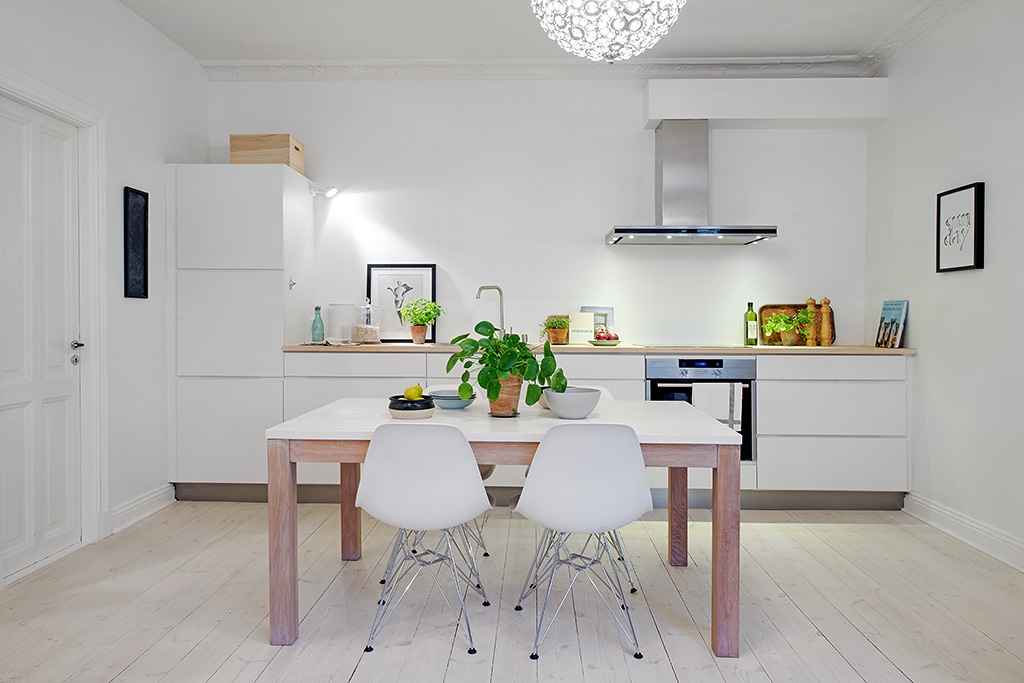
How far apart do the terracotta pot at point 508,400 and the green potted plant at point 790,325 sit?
2.50 meters

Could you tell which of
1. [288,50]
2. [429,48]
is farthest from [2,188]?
[429,48]

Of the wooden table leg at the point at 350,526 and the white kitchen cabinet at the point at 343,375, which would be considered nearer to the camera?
the wooden table leg at the point at 350,526

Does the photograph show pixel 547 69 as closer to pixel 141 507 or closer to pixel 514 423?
pixel 514 423

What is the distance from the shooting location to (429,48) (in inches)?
170

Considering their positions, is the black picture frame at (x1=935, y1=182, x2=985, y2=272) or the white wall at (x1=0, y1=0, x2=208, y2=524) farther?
the black picture frame at (x1=935, y1=182, x2=985, y2=272)

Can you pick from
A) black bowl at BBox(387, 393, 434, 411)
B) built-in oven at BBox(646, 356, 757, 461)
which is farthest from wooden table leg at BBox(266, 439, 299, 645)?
built-in oven at BBox(646, 356, 757, 461)

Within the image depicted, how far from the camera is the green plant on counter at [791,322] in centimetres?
443

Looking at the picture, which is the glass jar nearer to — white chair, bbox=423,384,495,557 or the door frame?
white chair, bbox=423,384,495,557

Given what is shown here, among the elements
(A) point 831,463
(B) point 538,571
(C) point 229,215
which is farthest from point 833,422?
(C) point 229,215

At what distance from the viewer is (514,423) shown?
2467 mm

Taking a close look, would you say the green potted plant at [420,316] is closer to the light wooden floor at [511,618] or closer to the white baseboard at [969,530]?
the light wooden floor at [511,618]

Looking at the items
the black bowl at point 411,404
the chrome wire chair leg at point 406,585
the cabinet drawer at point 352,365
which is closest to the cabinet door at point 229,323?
the cabinet drawer at point 352,365

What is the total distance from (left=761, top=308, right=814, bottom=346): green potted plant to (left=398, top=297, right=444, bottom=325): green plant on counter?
6.99ft

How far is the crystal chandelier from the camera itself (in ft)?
7.65
